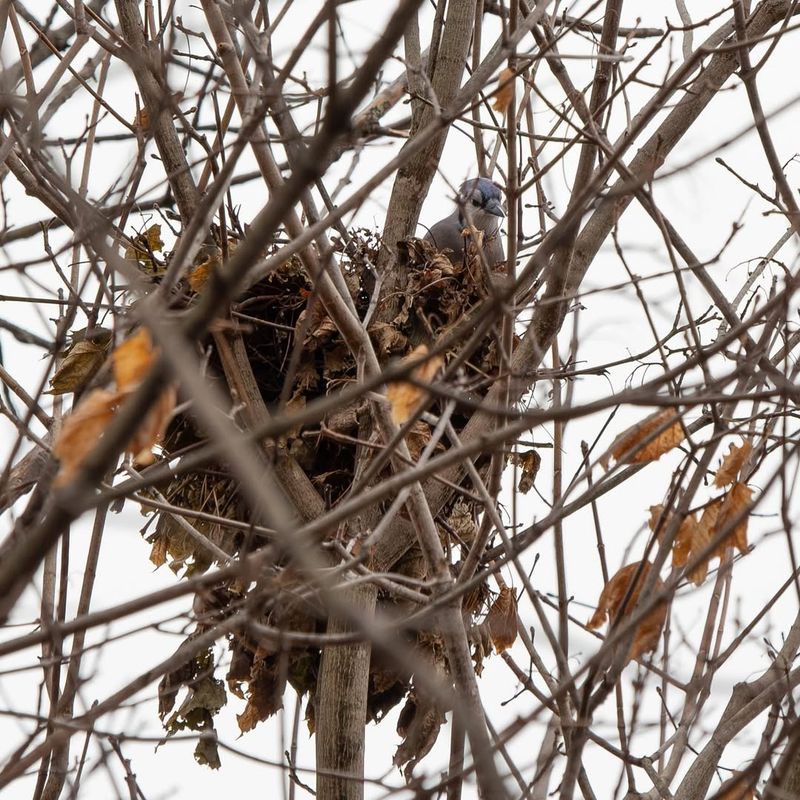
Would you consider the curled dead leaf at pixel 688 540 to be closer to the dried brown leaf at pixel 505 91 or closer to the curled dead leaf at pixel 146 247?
the dried brown leaf at pixel 505 91

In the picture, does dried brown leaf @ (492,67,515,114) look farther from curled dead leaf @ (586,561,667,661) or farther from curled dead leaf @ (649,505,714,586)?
curled dead leaf @ (586,561,667,661)

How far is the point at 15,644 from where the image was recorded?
212cm

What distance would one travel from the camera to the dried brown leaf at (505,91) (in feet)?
10.1

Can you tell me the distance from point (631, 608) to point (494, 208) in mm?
4042

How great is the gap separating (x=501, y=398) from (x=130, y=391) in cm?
154

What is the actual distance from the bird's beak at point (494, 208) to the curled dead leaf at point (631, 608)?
397 centimetres

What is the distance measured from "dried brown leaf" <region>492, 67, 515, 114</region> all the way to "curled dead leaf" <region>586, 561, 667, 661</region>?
131cm

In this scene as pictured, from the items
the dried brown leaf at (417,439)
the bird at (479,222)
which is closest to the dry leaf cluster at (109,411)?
the dried brown leaf at (417,439)

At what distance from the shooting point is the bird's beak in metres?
6.70

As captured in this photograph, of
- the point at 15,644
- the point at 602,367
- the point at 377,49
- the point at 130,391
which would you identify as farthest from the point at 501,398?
the point at 377,49

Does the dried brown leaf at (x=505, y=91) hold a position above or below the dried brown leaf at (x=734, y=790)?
above

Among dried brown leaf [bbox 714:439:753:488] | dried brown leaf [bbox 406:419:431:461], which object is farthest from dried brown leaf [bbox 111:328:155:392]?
dried brown leaf [bbox 406:419:431:461]

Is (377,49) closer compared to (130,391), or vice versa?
(377,49)

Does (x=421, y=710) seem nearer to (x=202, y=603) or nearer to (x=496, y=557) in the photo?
(x=496, y=557)
